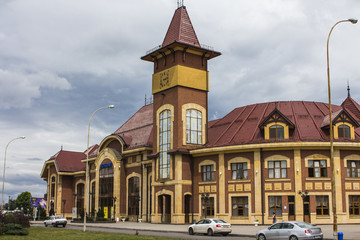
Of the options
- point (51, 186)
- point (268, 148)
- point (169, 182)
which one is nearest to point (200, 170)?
point (169, 182)

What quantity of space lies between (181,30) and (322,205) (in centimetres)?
2640

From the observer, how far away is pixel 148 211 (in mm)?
57906

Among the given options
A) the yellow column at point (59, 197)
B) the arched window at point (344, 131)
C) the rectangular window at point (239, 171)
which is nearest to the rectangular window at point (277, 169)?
the rectangular window at point (239, 171)

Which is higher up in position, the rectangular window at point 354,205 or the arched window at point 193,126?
the arched window at point 193,126

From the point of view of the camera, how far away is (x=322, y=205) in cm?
4512

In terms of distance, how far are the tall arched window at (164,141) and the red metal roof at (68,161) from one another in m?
28.5

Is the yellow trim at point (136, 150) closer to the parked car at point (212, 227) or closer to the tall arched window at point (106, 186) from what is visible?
the tall arched window at point (106, 186)

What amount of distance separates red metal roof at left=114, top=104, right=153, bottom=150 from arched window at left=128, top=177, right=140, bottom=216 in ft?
15.7

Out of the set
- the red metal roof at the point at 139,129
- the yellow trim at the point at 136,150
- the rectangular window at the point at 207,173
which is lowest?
the rectangular window at the point at 207,173

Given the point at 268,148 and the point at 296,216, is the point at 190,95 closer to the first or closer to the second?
the point at 268,148

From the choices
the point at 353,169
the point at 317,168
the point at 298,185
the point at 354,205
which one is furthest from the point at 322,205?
the point at 353,169

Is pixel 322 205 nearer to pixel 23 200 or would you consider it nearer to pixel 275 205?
pixel 275 205

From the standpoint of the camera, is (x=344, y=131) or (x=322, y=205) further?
(x=344, y=131)

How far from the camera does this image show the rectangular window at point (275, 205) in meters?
45.9
